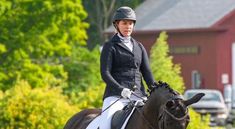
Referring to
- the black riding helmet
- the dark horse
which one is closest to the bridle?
the dark horse

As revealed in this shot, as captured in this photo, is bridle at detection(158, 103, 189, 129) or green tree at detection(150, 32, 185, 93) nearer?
bridle at detection(158, 103, 189, 129)

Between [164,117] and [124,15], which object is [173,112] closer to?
[164,117]

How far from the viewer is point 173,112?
356 inches

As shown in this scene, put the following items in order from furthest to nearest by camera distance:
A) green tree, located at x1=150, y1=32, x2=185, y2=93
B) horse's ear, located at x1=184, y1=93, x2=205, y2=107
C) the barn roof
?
the barn roof → green tree, located at x1=150, y1=32, x2=185, y2=93 → horse's ear, located at x1=184, y1=93, x2=205, y2=107

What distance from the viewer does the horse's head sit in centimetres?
892

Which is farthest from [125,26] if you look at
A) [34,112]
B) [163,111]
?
[34,112]

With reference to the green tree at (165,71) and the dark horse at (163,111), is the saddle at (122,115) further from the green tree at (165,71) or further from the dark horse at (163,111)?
the green tree at (165,71)

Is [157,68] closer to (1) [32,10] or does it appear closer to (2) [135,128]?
(1) [32,10]

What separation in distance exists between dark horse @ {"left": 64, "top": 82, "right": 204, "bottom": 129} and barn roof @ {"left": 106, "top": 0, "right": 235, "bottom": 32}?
4444cm

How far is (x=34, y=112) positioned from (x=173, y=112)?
972 cm

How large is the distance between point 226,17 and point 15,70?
22549mm

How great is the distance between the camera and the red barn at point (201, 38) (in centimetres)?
5384

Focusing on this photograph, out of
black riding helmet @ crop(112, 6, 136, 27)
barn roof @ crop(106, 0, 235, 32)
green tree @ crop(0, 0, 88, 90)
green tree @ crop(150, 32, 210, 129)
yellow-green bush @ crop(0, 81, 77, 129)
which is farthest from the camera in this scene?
barn roof @ crop(106, 0, 235, 32)

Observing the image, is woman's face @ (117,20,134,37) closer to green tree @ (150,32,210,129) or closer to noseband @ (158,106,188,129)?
noseband @ (158,106,188,129)
